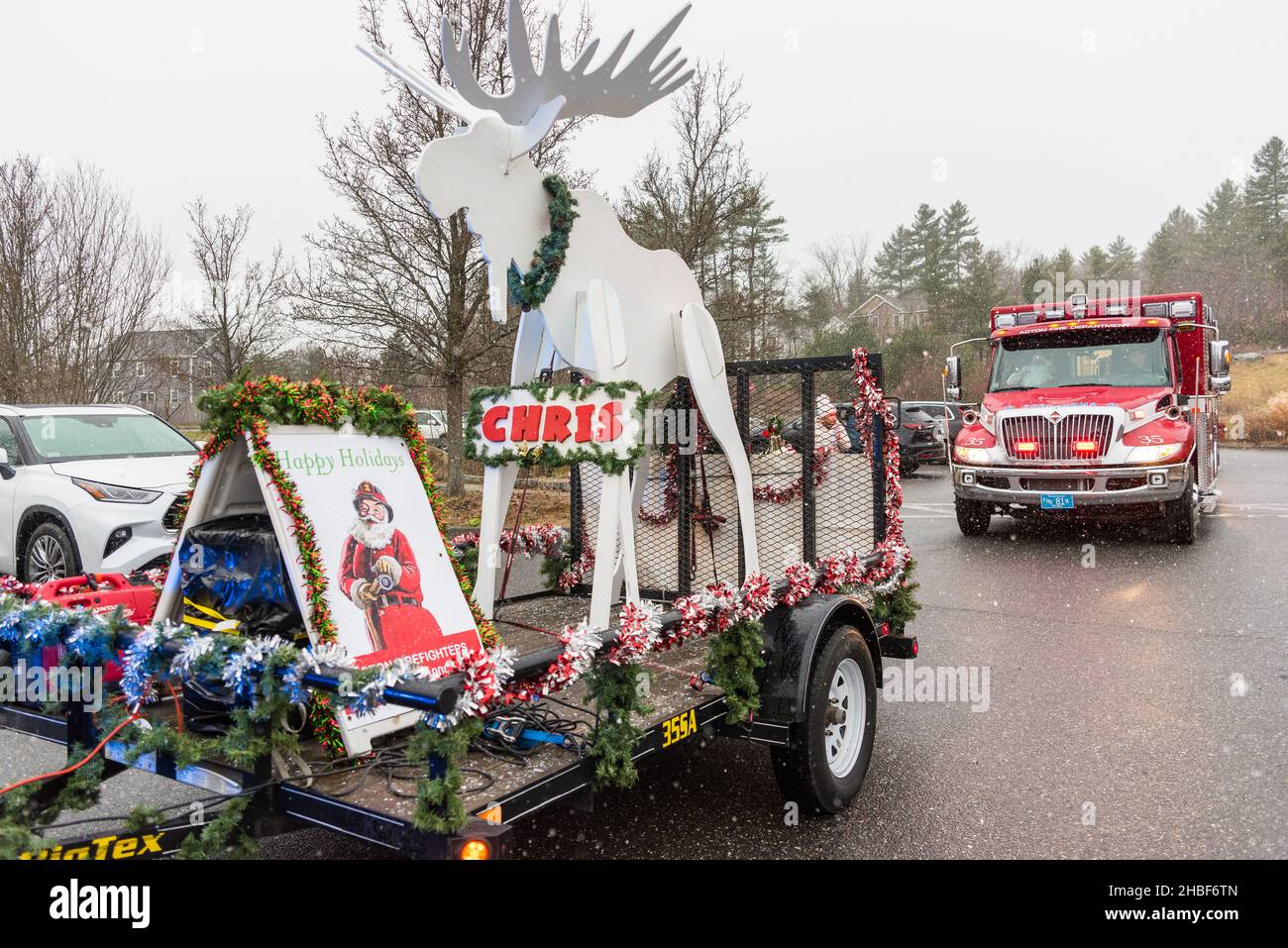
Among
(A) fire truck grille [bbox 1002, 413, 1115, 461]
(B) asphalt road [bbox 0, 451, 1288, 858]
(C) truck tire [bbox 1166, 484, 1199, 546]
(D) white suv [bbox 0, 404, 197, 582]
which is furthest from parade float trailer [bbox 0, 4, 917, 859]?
(C) truck tire [bbox 1166, 484, 1199, 546]

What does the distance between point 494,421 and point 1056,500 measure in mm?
8585

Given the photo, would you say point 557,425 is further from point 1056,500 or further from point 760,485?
point 1056,500

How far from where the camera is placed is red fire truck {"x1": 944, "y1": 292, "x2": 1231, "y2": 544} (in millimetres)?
10641

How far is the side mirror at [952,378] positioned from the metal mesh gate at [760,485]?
23.4 feet

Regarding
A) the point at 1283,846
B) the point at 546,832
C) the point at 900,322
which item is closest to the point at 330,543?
the point at 546,832

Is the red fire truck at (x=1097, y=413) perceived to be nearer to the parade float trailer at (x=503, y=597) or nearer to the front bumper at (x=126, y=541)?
the parade float trailer at (x=503, y=597)

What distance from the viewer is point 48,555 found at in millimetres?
8062

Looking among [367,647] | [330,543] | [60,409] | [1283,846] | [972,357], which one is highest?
[972,357]

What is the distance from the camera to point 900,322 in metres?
51.0

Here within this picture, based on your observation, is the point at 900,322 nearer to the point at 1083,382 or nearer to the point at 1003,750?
the point at 1083,382

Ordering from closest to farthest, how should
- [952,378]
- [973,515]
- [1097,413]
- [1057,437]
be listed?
[1097,413] → [1057,437] → [973,515] → [952,378]

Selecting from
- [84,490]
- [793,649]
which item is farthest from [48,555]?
[793,649]

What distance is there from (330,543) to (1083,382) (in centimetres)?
1077

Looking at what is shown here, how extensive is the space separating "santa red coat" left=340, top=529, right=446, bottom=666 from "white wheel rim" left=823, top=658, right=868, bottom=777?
1767 millimetres
